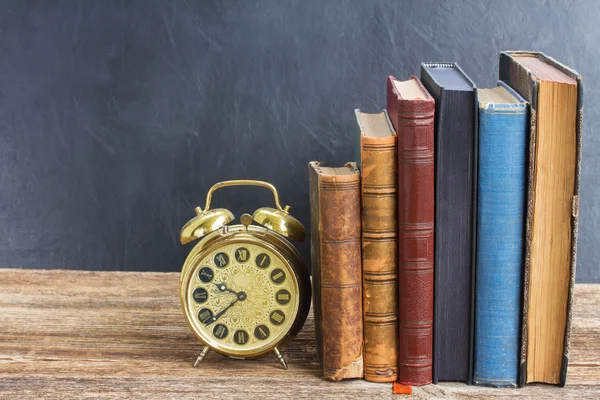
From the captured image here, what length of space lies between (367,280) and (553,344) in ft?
1.12

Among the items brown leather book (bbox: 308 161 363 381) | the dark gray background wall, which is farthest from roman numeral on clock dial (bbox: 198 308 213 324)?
the dark gray background wall

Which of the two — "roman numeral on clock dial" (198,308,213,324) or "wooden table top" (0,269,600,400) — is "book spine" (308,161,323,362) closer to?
"wooden table top" (0,269,600,400)

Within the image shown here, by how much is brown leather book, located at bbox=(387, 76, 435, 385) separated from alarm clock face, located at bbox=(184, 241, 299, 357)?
0.72 ft

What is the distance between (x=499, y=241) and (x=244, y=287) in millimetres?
470

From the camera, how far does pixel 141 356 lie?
156 cm

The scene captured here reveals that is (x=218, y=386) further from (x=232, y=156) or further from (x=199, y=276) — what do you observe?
(x=232, y=156)

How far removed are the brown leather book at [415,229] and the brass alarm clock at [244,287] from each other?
207mm

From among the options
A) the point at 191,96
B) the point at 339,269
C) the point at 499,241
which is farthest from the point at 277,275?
the point at 191,96

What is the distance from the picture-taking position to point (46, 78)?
1.92 meters

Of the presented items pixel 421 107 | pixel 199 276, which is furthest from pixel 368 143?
pixel 199 276

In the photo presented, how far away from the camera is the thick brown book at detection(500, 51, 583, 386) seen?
4.43ft

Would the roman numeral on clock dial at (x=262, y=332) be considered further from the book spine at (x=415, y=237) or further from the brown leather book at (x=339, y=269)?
the book spine at (x=415, y=237)

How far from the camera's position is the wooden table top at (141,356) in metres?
1.42

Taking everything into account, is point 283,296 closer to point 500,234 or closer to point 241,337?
point 241,337
